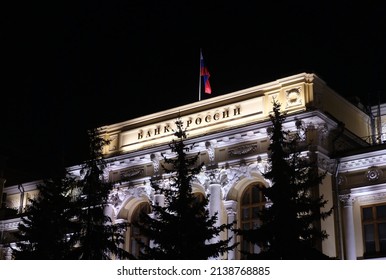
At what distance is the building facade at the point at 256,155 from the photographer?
2417 centimetres

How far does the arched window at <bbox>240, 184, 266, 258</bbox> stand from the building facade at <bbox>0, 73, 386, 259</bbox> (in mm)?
44

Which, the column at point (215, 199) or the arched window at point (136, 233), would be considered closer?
the column at point (215, 199)

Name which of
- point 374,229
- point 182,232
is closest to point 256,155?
point 374,229

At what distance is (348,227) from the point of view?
24219 mm

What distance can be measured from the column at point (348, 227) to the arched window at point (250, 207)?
11.4ft

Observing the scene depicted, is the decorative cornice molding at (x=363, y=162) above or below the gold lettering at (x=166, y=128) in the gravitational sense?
below

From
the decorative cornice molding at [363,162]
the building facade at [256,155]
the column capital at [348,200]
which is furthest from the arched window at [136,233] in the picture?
the decorative cornice molding at [363,162]

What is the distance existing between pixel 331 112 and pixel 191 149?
6.47m

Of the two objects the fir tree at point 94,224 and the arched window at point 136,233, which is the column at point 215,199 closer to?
the arched window at point 136,233

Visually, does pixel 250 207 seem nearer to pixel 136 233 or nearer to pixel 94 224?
pixel 136 233

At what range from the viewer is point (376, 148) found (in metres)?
24.1

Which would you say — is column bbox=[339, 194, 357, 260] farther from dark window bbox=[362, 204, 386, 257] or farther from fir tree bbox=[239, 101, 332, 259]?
fir tree bbox=[239, 101, 332, 259]

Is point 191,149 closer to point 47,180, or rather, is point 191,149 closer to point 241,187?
point 241,187
